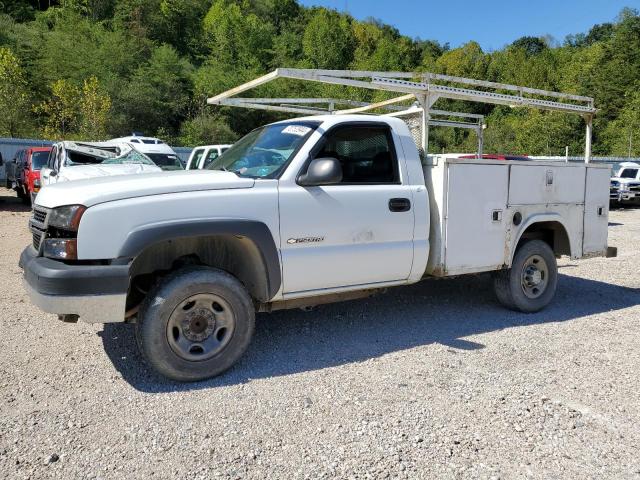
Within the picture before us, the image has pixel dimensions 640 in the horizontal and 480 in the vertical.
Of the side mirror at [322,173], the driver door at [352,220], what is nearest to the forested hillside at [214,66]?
the driver door at [352,220]

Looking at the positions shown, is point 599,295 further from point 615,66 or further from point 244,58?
point 244,58

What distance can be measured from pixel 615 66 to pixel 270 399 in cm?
6692

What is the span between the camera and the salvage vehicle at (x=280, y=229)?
358cm

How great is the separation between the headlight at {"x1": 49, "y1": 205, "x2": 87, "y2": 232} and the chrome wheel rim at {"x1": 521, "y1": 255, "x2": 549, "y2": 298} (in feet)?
14.6

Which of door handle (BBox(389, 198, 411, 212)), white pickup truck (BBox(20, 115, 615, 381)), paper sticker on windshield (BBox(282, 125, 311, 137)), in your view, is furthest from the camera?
door handle (BBox(389, 198, 411, 212))

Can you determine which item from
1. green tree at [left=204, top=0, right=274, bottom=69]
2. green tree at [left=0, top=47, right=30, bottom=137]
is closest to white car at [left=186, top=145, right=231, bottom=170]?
green tree at [left=0, top=47, right=30, bottom=137]

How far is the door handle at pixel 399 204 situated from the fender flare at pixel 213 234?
3.89 feet

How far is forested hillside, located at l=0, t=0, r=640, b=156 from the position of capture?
45.7 metres

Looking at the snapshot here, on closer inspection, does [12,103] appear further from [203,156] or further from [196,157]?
[203,156]

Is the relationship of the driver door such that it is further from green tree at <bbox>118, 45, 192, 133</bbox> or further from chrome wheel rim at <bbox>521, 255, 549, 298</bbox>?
green tree at <bbox>118, 45, 192, 133</bbox>

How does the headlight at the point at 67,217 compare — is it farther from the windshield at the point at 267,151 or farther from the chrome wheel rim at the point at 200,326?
the windshield at the point at 267,151

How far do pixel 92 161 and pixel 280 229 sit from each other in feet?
31.4

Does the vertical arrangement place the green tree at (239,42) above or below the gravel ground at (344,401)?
above

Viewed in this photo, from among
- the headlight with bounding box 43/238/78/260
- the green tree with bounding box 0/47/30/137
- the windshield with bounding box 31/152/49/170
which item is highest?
the green tree with bounding box 0/47/30/137
